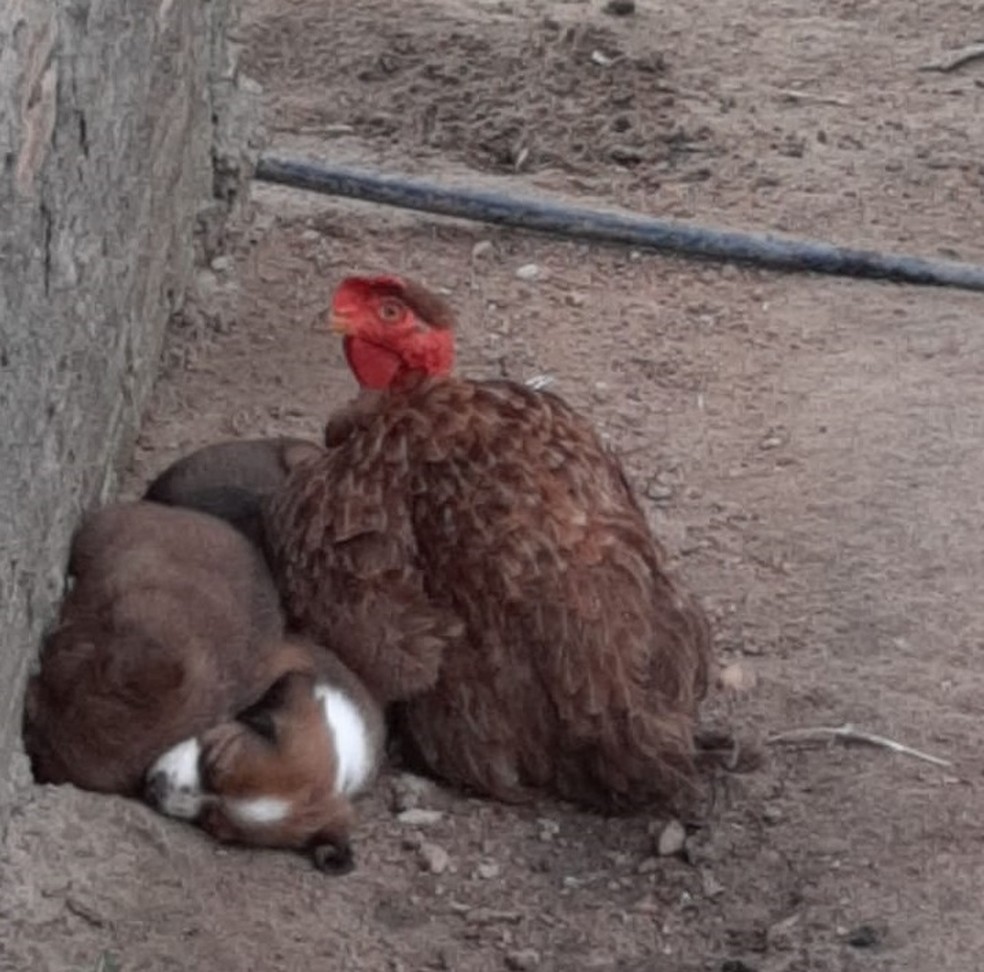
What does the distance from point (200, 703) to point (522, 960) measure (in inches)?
24.2

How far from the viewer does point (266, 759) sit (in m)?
4.08

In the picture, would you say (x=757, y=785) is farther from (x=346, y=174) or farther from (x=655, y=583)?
(x=346, y=174)

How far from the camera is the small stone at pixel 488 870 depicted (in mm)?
4238

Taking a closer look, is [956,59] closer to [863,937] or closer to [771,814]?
[771,814]

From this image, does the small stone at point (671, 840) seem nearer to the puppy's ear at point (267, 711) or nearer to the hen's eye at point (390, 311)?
the puppy's ear at point (267, 711)

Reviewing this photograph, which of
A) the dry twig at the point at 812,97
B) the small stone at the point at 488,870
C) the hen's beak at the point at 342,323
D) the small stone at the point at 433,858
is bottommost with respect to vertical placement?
the small stone at the point at 488,870

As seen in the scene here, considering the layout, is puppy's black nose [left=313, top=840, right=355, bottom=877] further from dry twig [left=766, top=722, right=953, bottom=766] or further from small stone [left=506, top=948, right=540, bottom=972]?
dry twig [left=766, top=722, right=953, bottom=766]

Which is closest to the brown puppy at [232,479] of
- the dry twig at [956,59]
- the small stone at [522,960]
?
the small stone at [522,960]

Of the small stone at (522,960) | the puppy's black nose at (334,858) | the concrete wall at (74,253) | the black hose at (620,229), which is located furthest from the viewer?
the black hose at (620,229)

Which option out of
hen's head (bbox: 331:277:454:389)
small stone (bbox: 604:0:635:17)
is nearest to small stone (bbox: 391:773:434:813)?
hen's head (bbox: 331:277:454:389)

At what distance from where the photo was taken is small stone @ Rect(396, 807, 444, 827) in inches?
171

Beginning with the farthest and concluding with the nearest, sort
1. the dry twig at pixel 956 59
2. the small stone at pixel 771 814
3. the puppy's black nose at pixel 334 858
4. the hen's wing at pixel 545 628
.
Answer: the dry twig at pixel 956 59 → the small stone at pixel 771 814 → the hen's wing at pixel 545 628 → the puppy's black nose at pixel 334 858

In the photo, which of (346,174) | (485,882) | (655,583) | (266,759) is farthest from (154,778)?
(346,174)

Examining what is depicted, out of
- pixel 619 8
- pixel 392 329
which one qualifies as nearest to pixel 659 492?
pixel 392 329
